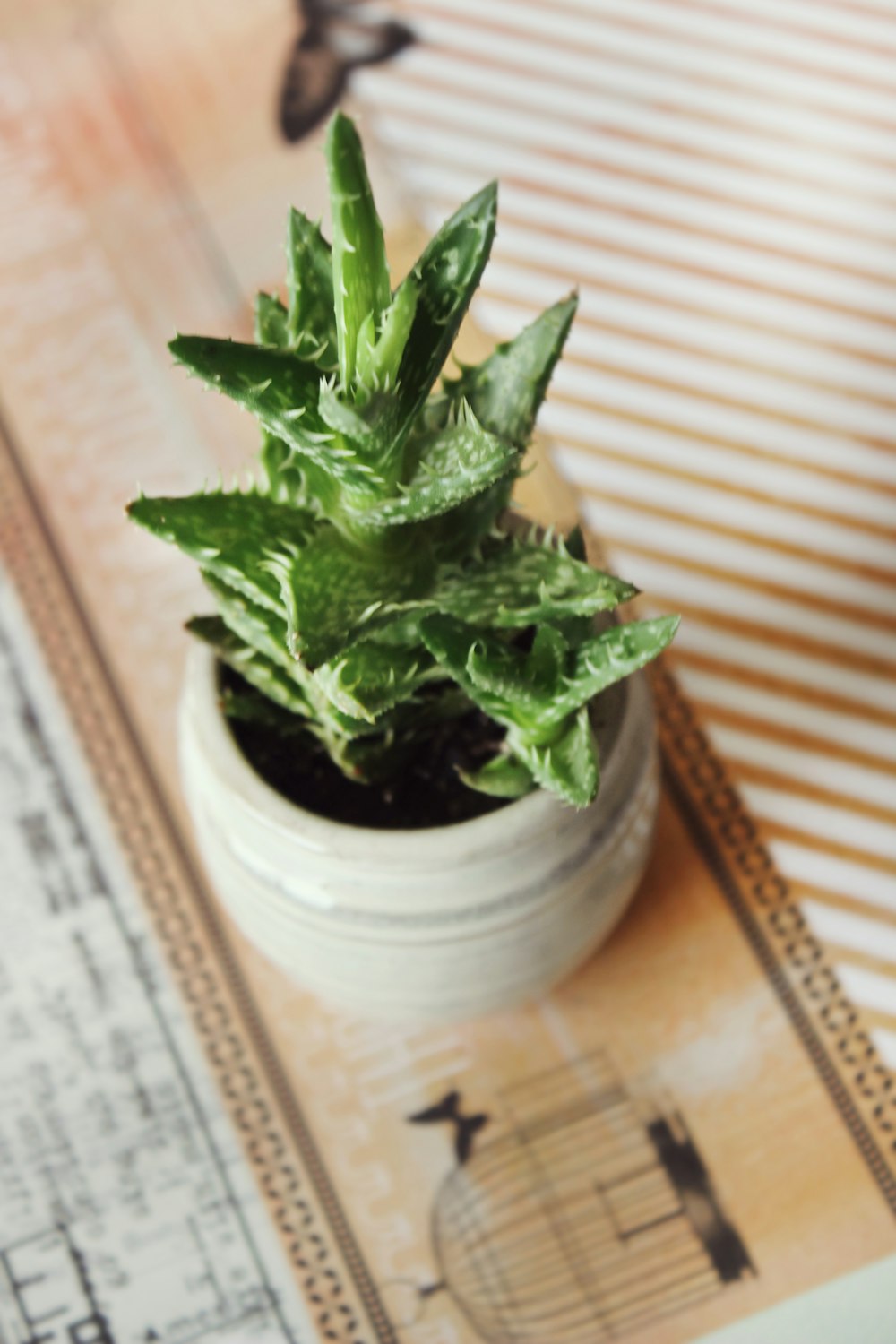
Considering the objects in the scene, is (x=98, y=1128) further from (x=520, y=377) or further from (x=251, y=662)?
(x=520, y=377)

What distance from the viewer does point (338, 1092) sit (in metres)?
0.53

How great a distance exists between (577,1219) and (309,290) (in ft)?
1.11

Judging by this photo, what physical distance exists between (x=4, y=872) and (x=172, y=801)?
0.24 ft

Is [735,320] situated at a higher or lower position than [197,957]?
higher

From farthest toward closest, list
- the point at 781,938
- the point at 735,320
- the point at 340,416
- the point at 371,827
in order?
the point at 735,320, the point at 781,938, the point at 371,827, the point at 340,416

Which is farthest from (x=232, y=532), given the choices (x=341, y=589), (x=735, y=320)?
(x=735, y=320)

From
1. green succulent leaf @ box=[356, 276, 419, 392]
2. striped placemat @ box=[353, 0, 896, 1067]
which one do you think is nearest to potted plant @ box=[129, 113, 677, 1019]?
green succulent leaf @ box=[356, 276, 419, 392]

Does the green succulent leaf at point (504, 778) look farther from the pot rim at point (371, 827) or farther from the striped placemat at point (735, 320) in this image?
the striped placemat at point (735, 320)

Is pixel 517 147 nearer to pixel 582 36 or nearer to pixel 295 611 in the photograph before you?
pixel 582 36

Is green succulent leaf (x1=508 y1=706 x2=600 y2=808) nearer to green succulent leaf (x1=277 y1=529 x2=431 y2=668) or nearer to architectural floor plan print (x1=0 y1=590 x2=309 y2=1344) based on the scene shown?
green succulent leaf (x1=277 y1=529 x2=431 y2=668)

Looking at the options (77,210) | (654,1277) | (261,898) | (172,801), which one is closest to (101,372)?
(77,210)

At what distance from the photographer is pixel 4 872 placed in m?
0.57

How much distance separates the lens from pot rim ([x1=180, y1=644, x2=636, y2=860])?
1.31 ft

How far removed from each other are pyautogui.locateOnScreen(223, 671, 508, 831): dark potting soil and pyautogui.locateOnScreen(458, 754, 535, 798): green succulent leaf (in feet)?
0.10
